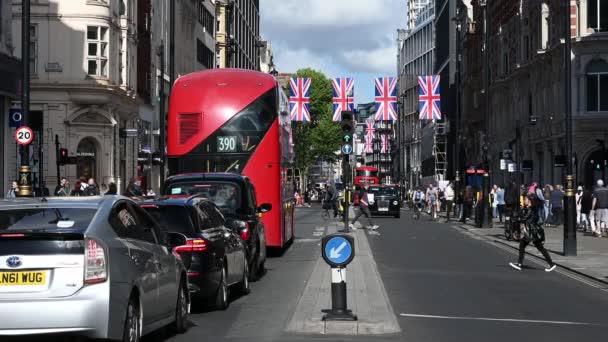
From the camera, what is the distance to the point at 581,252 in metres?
28.4

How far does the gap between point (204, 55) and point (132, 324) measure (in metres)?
73.4

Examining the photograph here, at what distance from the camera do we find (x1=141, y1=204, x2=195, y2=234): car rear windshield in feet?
46.0

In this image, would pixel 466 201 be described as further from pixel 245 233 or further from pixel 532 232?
pixel 245 233

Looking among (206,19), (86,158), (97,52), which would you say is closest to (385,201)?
(86,158)

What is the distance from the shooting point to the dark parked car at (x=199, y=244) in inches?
A: 544

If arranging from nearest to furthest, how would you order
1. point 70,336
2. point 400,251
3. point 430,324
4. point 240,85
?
1. point 70,336
2. point 430,324
3. point 240,85
4. point 400,251

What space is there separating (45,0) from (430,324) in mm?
38229

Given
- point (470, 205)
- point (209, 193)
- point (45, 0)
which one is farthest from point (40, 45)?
point (209, 193)

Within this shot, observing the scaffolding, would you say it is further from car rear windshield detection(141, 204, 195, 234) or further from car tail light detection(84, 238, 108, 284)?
car tail light detection(84, 238, 108, 284)

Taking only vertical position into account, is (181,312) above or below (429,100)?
below

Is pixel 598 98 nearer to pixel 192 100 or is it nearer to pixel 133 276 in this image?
pixel 192 100

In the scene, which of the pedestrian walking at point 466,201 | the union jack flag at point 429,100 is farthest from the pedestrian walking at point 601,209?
the union jack flag at point 429,100

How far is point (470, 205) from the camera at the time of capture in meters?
54.6

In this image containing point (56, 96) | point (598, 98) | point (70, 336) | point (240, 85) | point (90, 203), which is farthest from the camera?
point (598, 98)
